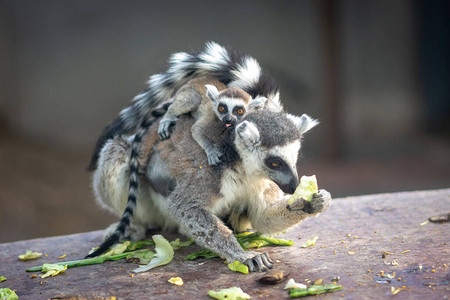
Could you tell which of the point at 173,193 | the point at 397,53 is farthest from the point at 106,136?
the point at 397,53

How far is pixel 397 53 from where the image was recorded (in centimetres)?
1343

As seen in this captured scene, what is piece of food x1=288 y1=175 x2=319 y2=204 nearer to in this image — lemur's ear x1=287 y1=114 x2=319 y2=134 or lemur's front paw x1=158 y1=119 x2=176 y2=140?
lemur's ear x1=287 y1=114 x2=319 y2=134

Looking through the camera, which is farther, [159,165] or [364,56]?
[364,56]

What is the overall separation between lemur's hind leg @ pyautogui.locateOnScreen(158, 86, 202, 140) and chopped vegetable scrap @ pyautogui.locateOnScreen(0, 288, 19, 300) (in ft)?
6.38

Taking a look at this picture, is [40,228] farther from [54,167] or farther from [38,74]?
[38,74]

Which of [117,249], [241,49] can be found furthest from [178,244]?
[241,49]

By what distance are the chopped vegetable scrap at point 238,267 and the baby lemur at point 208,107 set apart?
0.85m

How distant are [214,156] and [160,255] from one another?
3.08 feet

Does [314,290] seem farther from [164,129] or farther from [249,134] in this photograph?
[164,129]

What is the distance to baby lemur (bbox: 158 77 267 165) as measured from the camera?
14.5ft

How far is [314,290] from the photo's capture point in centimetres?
337

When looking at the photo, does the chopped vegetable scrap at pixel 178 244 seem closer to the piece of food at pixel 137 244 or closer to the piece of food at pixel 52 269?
the piece of food at pixel 137 244

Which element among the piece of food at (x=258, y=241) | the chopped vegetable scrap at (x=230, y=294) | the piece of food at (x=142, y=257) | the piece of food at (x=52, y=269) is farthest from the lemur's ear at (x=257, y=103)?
the piece of food at (x=52, y=269)

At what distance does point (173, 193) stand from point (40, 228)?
652cm
